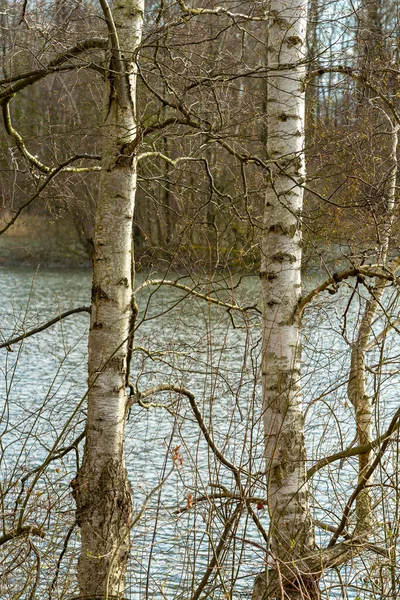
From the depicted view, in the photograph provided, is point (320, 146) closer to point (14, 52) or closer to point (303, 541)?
point (14, 52)

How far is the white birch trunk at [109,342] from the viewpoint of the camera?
13.3 feet

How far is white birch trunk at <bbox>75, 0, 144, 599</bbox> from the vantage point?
4.06m

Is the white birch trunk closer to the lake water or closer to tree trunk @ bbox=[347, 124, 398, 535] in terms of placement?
the lake water

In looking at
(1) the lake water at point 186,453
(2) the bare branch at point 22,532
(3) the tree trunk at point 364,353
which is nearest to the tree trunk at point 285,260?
(1) the lake water at point 186,453

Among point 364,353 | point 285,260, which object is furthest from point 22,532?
point 364,353

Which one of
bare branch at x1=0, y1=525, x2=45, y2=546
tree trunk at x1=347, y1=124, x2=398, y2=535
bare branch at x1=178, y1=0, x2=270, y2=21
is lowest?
bare branch at x1=0, y1=525, x2=45, y2=546

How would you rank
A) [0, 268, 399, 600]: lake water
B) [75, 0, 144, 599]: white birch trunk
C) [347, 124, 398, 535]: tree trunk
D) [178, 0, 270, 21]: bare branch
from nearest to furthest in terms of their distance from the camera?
[0, 268, 399, 600]: lake water, [347, 124, 398, 535]: tree trunk, [178, 0, 270, 21]: bare branch, [75, 0, 144, 599]: white birch trunk

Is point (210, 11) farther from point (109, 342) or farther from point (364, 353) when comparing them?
point (364, 353)

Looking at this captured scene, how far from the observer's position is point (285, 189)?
14.2 ft

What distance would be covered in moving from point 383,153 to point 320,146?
1846mm

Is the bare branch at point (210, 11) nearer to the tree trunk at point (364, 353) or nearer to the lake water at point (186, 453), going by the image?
the tree trunk at point (364, 353)

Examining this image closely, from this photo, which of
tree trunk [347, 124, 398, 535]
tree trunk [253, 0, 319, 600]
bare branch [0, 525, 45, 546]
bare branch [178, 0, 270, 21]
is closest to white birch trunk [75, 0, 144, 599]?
bare branch [178, 0, 270, 21]

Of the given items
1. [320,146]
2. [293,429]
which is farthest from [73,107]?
[293,429]

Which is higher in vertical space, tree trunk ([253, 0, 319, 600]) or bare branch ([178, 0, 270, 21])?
bare branch ([178, 0, 270, 21])
